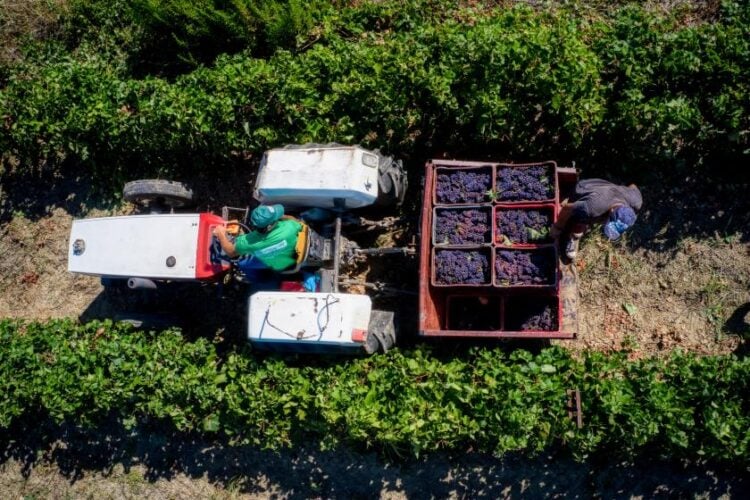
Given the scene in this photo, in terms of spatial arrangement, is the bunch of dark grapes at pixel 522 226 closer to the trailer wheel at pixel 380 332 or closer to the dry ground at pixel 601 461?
the dry ground at pixel 601 461

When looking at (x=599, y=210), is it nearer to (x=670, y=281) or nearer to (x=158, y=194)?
(x=670, y=281)

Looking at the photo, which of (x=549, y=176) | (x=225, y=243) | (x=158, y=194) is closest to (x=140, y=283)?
(x=158, y=194)

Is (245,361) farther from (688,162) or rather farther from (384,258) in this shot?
(688,162)

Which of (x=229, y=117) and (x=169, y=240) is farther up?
(x=229, y=117)

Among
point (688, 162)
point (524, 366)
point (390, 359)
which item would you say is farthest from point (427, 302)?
point (688, 162)

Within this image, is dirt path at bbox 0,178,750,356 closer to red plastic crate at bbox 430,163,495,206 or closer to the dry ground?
the dry ground
